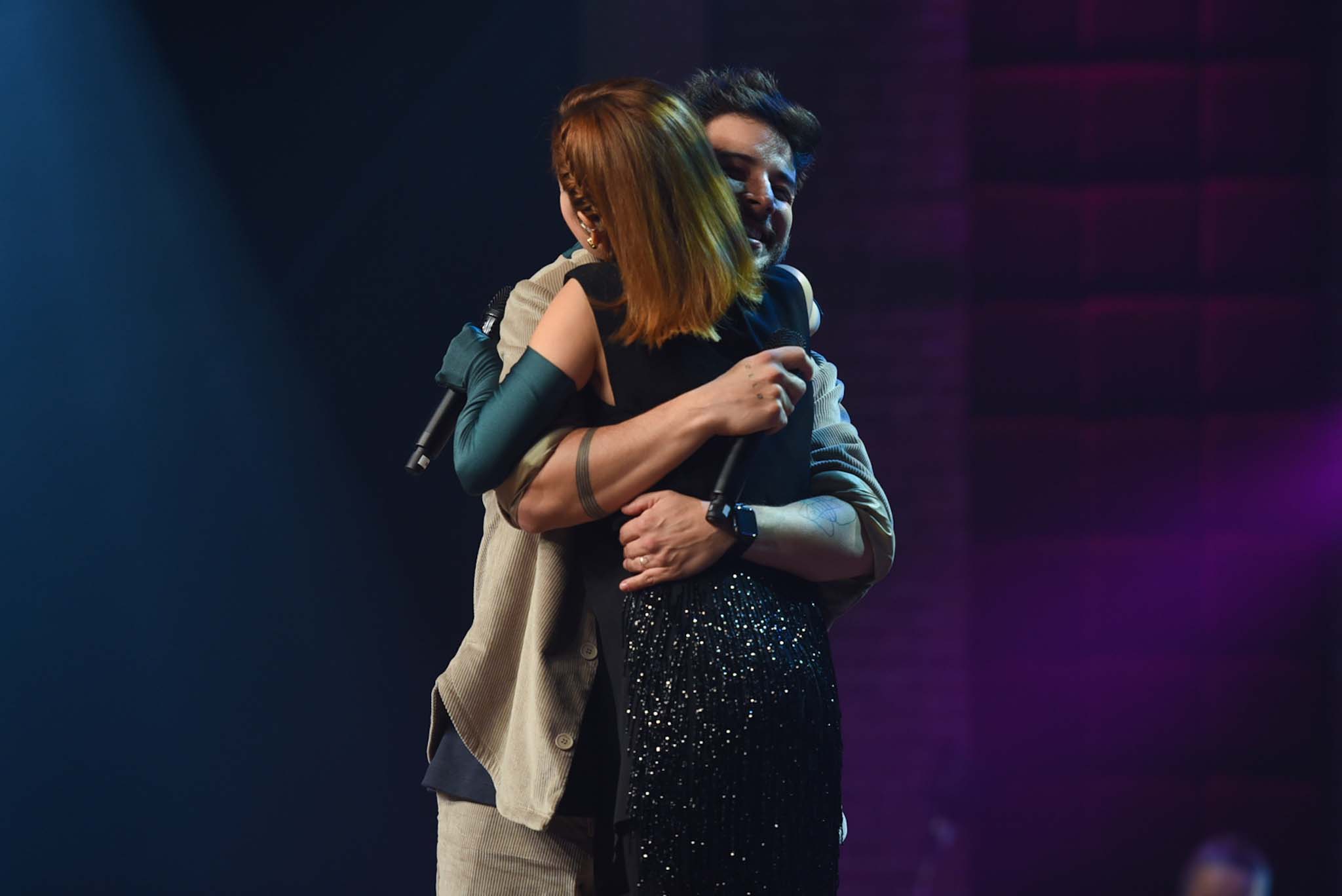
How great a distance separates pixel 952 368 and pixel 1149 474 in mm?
567

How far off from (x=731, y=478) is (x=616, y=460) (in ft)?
0.40

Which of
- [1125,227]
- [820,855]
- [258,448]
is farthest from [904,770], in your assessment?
[820,855]

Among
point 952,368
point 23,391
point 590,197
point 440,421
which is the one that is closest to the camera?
point 590,197

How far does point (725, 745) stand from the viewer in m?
1.32

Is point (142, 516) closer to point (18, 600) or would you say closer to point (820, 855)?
point (18, 600)

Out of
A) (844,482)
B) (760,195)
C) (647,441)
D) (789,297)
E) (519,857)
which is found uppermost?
(760,195)

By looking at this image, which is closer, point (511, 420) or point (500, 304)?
point (511, 420)

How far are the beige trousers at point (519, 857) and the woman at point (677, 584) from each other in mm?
136

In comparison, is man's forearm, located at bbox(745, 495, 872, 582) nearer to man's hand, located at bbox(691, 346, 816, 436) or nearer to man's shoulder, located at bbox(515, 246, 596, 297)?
man's hand, located at bbox(691, 346, 816, 436)

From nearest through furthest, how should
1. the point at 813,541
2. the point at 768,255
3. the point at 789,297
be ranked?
the point at 813,541, the point at 789,297, the point at 768,255

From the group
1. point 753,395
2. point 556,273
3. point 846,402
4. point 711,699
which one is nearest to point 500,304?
point 556,273

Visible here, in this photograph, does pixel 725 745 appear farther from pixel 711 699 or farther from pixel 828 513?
pixel 828 513

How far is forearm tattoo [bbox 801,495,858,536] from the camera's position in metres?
1.48

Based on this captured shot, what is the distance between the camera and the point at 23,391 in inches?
123
